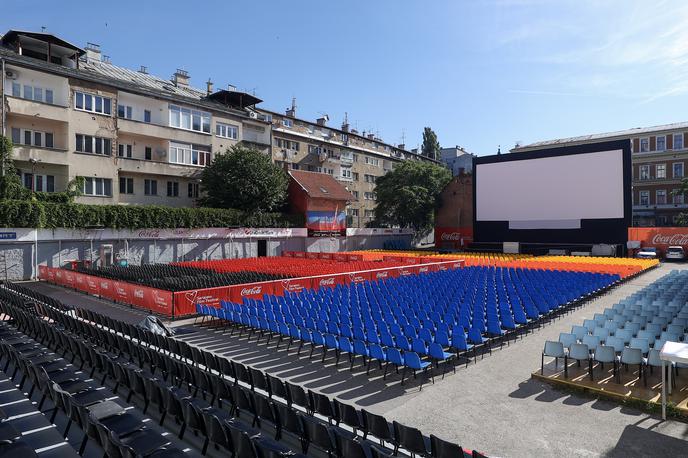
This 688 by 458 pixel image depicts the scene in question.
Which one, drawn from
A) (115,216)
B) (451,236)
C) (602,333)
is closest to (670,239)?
(451,236)

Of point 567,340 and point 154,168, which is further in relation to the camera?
point 154,168

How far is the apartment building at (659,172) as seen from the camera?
178 feet

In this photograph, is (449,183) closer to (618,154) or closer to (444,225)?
(444,225)

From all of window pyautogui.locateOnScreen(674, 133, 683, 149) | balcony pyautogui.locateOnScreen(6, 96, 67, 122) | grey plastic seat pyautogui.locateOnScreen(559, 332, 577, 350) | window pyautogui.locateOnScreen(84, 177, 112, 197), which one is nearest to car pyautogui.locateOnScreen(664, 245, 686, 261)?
window pyautogui.locateOnScreen(674, 133, 683, 149)

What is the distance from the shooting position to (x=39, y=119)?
1189 inches

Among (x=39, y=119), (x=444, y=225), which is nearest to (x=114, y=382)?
(x=39, y=119)

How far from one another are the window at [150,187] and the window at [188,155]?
2.41 meters

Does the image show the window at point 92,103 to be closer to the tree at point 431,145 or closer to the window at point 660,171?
the tree at point 431,145

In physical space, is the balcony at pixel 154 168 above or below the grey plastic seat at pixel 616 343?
above

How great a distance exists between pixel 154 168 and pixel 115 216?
750cm

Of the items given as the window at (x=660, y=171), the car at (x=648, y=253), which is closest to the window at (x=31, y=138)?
the car at (x=648, y=253)

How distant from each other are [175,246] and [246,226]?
664 cm

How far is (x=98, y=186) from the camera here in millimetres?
32875

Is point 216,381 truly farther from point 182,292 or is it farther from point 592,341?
point 182,292
